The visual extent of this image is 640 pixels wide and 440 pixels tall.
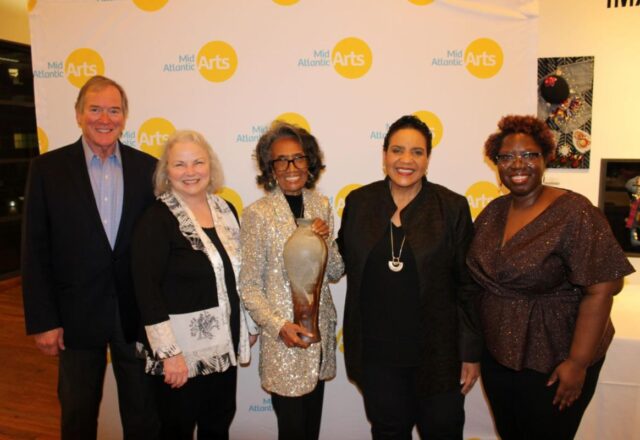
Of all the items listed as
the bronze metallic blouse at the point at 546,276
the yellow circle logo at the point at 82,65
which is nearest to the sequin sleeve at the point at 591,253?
the bronze metallic blouse at the point at 546,276

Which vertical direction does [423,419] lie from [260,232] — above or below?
below

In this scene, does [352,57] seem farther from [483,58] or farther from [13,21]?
[13,21]

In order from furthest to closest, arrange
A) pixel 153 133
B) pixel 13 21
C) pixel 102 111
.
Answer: pixel 13 21
pixel 153 133
pixel 102 111

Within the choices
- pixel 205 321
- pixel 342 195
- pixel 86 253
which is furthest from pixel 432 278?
pixel 86 253

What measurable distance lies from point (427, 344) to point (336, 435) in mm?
1370

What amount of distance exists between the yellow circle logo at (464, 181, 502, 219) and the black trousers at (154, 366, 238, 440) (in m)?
1.51

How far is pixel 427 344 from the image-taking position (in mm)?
1677

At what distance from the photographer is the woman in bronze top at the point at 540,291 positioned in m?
1.49

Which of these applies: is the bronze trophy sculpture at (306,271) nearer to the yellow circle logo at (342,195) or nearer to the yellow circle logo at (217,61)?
the yellow circle logo at (342,195)

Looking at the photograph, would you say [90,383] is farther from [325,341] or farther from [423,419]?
[423,419]

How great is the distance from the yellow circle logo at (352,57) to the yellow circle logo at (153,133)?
39.2 inches

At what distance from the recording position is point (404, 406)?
68.6 inches

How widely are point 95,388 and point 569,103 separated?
10.6 ft

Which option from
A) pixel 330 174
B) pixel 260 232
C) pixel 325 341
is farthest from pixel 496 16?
pixel 325 341
